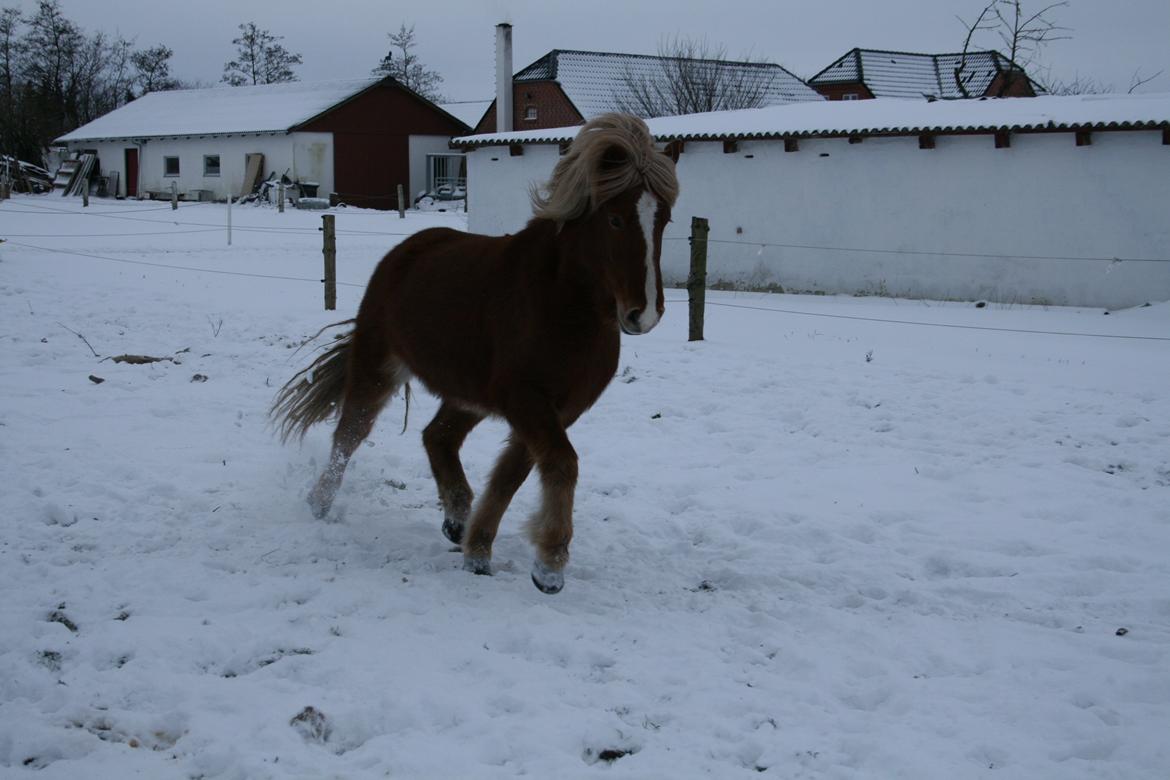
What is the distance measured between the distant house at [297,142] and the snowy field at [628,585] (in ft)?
99.3

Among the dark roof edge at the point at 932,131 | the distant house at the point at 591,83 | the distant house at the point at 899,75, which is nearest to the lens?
the dark roof edge at the point at 932,131

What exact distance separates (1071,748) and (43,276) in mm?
13924

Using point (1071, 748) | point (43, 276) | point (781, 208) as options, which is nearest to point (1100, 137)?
point (781, 208)

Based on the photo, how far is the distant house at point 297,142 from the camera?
3803cm

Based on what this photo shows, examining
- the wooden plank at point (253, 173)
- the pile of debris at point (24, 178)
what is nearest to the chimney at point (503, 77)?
the wooden plank at point (253, 173)

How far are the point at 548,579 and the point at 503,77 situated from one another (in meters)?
24.9

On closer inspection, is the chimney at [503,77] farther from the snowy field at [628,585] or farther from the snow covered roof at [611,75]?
the snowy field at [628,585]

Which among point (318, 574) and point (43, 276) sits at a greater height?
point (43, 276)

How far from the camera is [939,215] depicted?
634 inches

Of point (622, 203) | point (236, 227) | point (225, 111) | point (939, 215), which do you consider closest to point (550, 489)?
point (622, 203)

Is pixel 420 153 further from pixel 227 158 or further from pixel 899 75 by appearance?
pixel 899 75

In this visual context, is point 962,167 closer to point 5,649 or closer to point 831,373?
point 831,373

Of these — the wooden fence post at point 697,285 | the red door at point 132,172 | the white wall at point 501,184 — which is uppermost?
the red door at point 132,172

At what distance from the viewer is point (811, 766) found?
3053 millimetres
